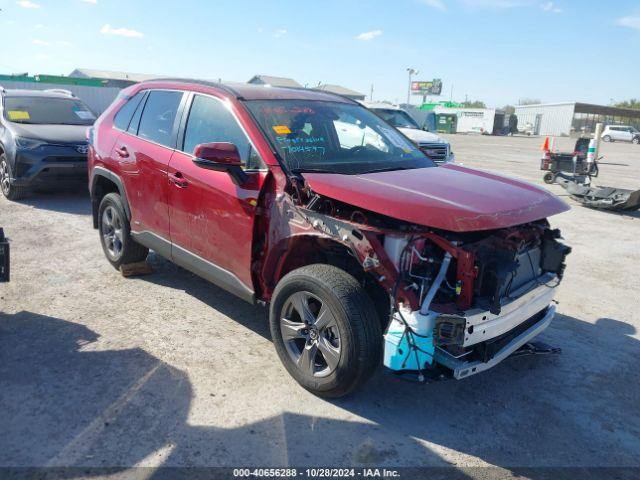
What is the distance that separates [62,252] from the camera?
6035 mm

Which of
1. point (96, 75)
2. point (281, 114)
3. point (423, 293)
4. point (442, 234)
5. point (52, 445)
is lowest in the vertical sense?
point (52, 445)

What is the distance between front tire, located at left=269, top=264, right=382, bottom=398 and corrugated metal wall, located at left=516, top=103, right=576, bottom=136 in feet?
215

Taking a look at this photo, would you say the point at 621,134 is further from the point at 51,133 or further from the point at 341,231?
the point at 341,231

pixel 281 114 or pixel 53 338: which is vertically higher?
pixel 281 114

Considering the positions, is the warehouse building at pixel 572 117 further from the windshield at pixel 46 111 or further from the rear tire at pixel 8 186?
the rear tire at pixel 8 186

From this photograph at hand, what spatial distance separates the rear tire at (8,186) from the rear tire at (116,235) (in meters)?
3.81

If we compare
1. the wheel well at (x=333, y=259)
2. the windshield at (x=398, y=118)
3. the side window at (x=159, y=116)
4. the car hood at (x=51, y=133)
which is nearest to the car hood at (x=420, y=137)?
the windshield at (x=398, y=118)

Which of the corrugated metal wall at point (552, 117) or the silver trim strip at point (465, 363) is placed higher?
the corrugated metal wall at point (552, 117)

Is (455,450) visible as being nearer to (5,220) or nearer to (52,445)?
(52,445)

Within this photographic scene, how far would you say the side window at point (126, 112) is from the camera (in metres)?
5.07

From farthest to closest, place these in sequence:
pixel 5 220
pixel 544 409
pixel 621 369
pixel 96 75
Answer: pixel 96 75 < pixel 5 220 < pixel 621 369 < pixel 544 409

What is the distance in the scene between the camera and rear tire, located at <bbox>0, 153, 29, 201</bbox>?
331 inches

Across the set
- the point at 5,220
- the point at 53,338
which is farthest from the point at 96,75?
the point at 53,338

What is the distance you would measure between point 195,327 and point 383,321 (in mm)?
1717
